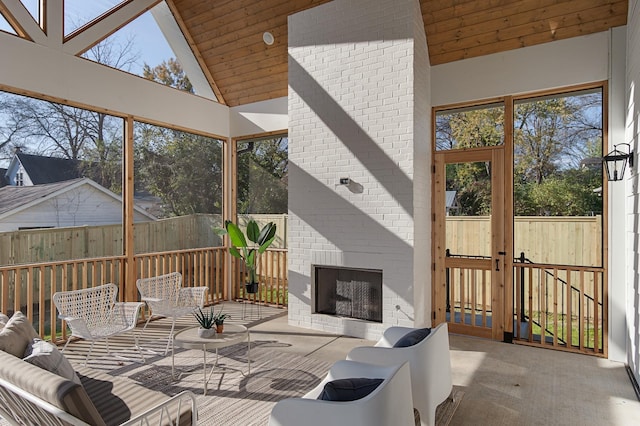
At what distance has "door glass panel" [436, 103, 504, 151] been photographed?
5059 millimetres

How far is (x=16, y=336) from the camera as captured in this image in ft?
8.04

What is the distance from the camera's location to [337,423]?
1.93 m

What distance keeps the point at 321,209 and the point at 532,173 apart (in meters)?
2.56

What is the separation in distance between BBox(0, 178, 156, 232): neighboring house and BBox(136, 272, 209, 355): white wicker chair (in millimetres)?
995

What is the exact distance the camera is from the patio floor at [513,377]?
3.17 metres

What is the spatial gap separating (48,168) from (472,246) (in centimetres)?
505

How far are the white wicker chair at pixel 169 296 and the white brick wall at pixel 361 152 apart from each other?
128cm

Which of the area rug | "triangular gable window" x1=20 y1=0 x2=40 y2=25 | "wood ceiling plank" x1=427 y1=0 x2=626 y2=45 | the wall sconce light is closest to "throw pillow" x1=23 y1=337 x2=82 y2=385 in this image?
the area rug

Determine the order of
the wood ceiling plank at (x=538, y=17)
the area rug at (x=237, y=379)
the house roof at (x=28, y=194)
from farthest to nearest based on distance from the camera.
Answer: the house roof at (x=28, y=194), the wood ceiling plank at (x=538, y=17), the area rug at (x=237, y=379)

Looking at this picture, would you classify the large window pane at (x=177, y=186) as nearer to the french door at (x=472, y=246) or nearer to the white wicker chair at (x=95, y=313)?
the white wicker chair at (x=95, y=313)

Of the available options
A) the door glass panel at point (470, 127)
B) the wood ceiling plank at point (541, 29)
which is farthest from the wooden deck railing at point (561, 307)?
the wood ceiling plank at point (541, 29)

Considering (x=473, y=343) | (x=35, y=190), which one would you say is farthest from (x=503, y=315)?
(x=35, y=190)

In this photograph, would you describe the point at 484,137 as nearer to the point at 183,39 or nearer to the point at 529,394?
the point at 529,394

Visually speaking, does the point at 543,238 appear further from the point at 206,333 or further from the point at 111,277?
the point at 111,277
